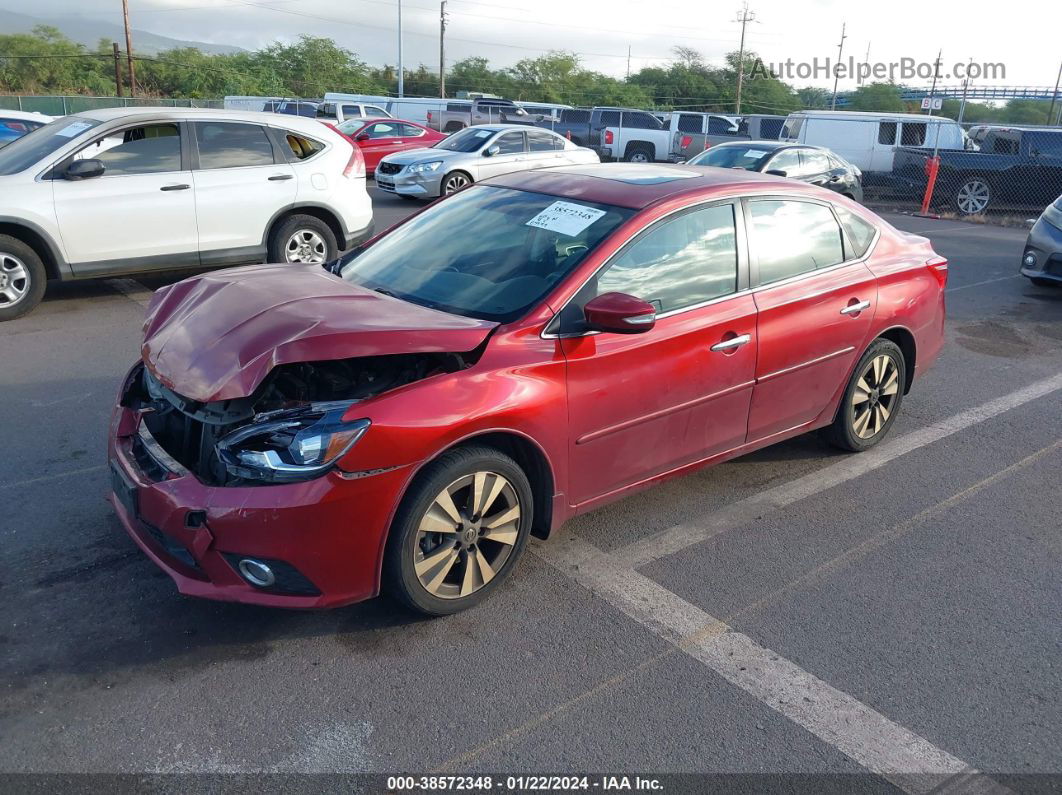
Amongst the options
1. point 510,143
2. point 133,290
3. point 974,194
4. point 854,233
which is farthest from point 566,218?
point 974,194

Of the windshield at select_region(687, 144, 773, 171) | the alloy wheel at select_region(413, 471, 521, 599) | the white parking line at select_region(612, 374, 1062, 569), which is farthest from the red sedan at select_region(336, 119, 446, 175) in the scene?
the alloy wheel at select_region(413, 471, 521, 599)

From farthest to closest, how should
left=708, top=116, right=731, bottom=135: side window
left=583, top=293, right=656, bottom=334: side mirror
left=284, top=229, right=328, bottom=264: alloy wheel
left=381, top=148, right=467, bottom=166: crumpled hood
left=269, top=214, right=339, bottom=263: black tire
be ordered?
1. left=708, top=116, right=731, bottom=135: side window
2. left=381, top=148, right=467, bottom=166: crumpled hood
3. left=284, top=229, right=328, bottom=264: alloy wheel
4. left=269, top=214, right=339, bottom=263: black tire
5. left=583, top=293, right=656, bottom=334: side mirror

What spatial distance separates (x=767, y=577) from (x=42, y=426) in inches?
166

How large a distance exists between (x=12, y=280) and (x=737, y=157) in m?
10.9

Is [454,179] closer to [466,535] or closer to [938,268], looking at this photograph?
[938,268]

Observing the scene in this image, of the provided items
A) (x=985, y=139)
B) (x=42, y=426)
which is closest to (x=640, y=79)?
(x=985, y=139)

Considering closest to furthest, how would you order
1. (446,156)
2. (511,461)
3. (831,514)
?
(511,461), (831,514), (446,156)

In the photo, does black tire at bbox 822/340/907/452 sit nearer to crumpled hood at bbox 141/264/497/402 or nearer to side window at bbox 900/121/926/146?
crumpled hood at bbox 141/264/497/402

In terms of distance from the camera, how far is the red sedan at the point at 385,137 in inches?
801

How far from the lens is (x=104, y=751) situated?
9.27ft

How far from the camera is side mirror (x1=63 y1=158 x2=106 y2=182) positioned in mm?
7609

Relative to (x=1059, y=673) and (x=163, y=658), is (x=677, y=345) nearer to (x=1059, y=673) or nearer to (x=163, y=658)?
(x=1059, y=673)

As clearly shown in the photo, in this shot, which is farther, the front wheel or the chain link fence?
the chain link fence

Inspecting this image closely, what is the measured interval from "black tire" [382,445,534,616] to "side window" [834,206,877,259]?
8.41 ft
